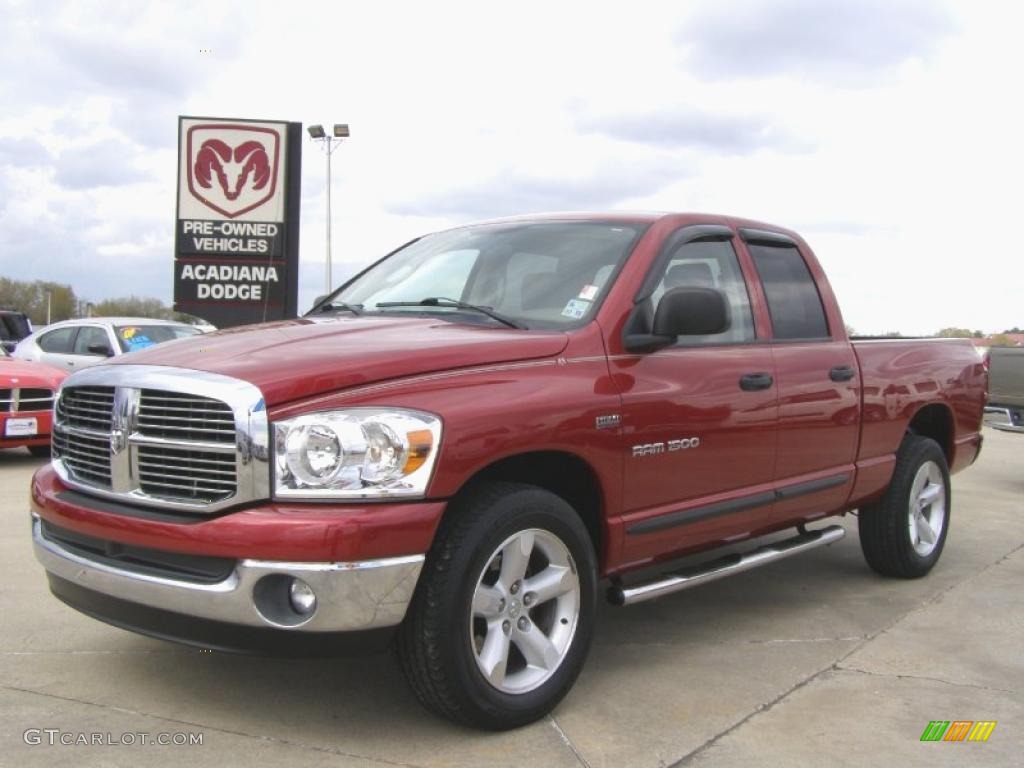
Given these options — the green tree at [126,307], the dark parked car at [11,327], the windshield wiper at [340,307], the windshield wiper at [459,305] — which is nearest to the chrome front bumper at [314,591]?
the windshield wiper at [459,305]

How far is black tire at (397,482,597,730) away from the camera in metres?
3.15

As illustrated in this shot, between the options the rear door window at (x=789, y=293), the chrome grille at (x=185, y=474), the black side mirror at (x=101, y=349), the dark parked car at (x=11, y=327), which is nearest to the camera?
the chrome grille at (x=185, y=474)

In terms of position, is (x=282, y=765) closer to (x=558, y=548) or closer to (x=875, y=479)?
(x=558, y=548)

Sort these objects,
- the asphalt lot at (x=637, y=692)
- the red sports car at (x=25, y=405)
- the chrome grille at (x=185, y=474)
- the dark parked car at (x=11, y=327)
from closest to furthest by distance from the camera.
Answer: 1. the chrome grille at (x=185, y=474)
2. the asphalt lot at (x=637, y=692)
3. the red sports car at (x=25, y=405)
4. the dark parked car at (x=11, y=327)

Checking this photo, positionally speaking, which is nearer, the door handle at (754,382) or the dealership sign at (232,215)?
the door handle at (754,382)

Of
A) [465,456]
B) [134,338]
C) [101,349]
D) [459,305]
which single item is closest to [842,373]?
[459,305]

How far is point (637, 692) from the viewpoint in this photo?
3.85 meters

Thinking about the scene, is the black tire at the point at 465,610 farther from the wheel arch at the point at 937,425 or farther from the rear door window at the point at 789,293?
the wheel arch at the point at 937,425

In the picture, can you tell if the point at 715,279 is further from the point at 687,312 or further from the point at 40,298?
the point at 40,298

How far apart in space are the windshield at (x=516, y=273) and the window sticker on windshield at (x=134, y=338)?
30.3 feet

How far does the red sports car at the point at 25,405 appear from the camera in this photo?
31.7 ft

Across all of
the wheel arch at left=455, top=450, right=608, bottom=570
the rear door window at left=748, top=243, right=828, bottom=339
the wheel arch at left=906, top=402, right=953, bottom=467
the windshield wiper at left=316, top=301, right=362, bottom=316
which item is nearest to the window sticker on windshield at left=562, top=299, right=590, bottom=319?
the wheel arch at left=455, top=450, right=608, bottom=570

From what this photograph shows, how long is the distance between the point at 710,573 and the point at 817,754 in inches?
40.3

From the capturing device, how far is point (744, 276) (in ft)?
15.6
